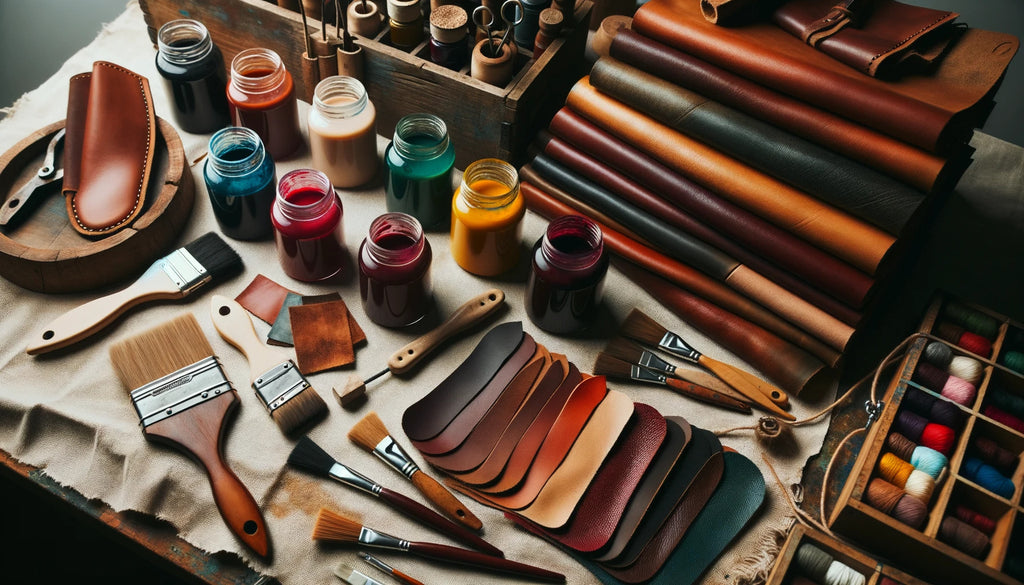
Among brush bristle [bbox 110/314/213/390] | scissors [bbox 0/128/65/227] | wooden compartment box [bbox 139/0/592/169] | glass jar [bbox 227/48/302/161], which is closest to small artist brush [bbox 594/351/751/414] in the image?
wooden compartment box [bbox 139/0/592/169]

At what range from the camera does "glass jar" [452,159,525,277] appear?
4.98ft

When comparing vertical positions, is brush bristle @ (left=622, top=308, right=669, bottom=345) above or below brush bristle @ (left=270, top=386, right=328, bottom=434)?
above

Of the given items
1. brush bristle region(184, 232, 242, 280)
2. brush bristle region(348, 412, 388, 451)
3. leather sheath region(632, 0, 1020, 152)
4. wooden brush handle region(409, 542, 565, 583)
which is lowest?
wooden brush handle region(409, 542, 565, 583)

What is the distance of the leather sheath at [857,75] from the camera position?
1.27 metres

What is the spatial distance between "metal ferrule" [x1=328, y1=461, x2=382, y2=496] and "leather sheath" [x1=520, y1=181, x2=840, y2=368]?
687 millimetres

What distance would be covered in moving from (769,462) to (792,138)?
1.87ft

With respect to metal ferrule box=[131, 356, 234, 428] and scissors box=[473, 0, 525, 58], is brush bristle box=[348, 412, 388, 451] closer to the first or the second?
metal ferrule box=[131, 356, 234, 428]

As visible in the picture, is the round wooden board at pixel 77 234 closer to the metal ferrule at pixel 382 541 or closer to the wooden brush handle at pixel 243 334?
the wooden brush handle at pixel 243 334

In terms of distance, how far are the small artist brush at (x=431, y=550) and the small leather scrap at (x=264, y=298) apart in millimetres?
444

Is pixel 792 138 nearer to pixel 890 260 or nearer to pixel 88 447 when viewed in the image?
pixel 890 260

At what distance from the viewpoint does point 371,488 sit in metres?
1.29

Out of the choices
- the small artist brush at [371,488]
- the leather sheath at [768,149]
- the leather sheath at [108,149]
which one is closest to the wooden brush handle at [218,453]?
the small artist brush at [371,488]

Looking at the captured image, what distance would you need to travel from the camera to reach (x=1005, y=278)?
1.68 meters

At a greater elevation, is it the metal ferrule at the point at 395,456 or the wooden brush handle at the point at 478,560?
the metal ferrule at the point at 395,456
